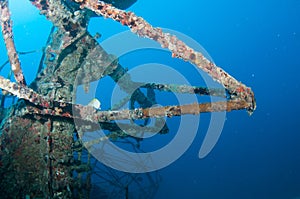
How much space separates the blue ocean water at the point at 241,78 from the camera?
29.0 meters

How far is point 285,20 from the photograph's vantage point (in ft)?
276

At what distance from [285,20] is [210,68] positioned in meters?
96.4

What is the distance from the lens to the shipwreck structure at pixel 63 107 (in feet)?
8.68

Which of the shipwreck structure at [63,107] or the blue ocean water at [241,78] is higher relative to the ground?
the blue ocean water at [241,78]

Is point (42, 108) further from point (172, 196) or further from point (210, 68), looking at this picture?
point (172, 196)

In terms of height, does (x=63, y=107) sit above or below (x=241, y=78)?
below

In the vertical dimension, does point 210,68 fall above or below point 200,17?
below

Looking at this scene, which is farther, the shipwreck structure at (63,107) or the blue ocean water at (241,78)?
the blue ocean water at (241,78)

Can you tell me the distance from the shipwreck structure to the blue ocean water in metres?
2.26

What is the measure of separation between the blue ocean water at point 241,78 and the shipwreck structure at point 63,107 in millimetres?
2258

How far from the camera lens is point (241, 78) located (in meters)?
74.4

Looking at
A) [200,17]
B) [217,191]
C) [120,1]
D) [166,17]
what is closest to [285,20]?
[200,17]

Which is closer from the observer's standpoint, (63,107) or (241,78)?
(63,107)

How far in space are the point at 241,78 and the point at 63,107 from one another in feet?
252
